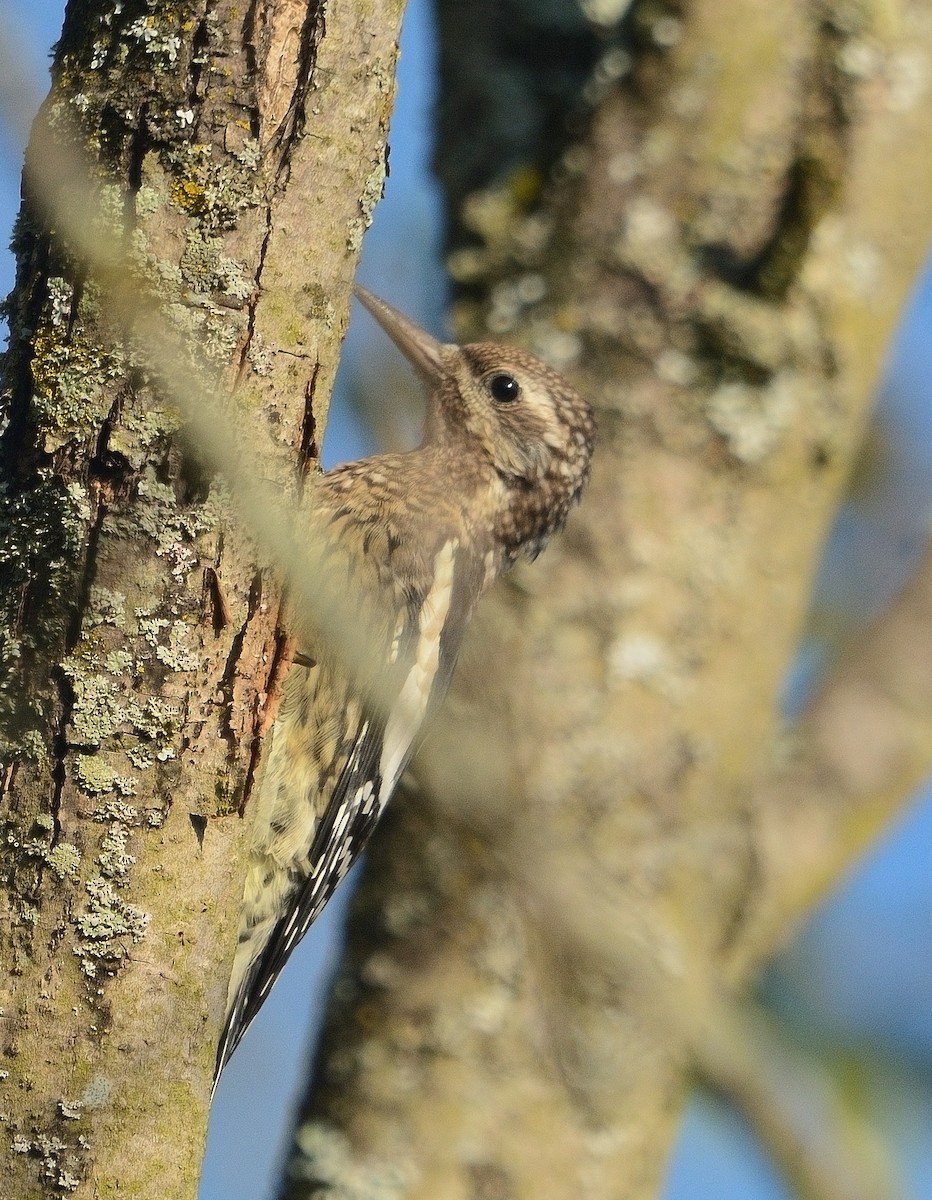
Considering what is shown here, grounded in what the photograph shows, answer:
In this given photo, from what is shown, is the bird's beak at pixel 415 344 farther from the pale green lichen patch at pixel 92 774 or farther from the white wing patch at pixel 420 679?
the pale green lichen patch at pixel 92 774

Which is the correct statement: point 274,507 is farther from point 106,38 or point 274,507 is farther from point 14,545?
point 106,38

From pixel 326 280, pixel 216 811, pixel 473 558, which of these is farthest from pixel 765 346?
pixel 216 811

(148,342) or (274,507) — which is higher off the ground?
(148,342)

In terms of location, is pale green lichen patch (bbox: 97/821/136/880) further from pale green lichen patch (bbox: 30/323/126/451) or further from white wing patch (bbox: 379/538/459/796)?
white wing patch (bbox: 379/538/459/796)

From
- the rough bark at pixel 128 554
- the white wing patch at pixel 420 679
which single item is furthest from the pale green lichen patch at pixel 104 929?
the white wing patch at pixel 420 679

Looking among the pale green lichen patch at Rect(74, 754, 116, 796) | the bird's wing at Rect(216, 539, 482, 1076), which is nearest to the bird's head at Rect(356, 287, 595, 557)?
the bird's wing at Rect(216, 539, 482, 1076)

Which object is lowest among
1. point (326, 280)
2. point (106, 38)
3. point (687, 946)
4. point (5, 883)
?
point (687, 946)

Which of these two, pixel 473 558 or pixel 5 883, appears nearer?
pixel 5 883
